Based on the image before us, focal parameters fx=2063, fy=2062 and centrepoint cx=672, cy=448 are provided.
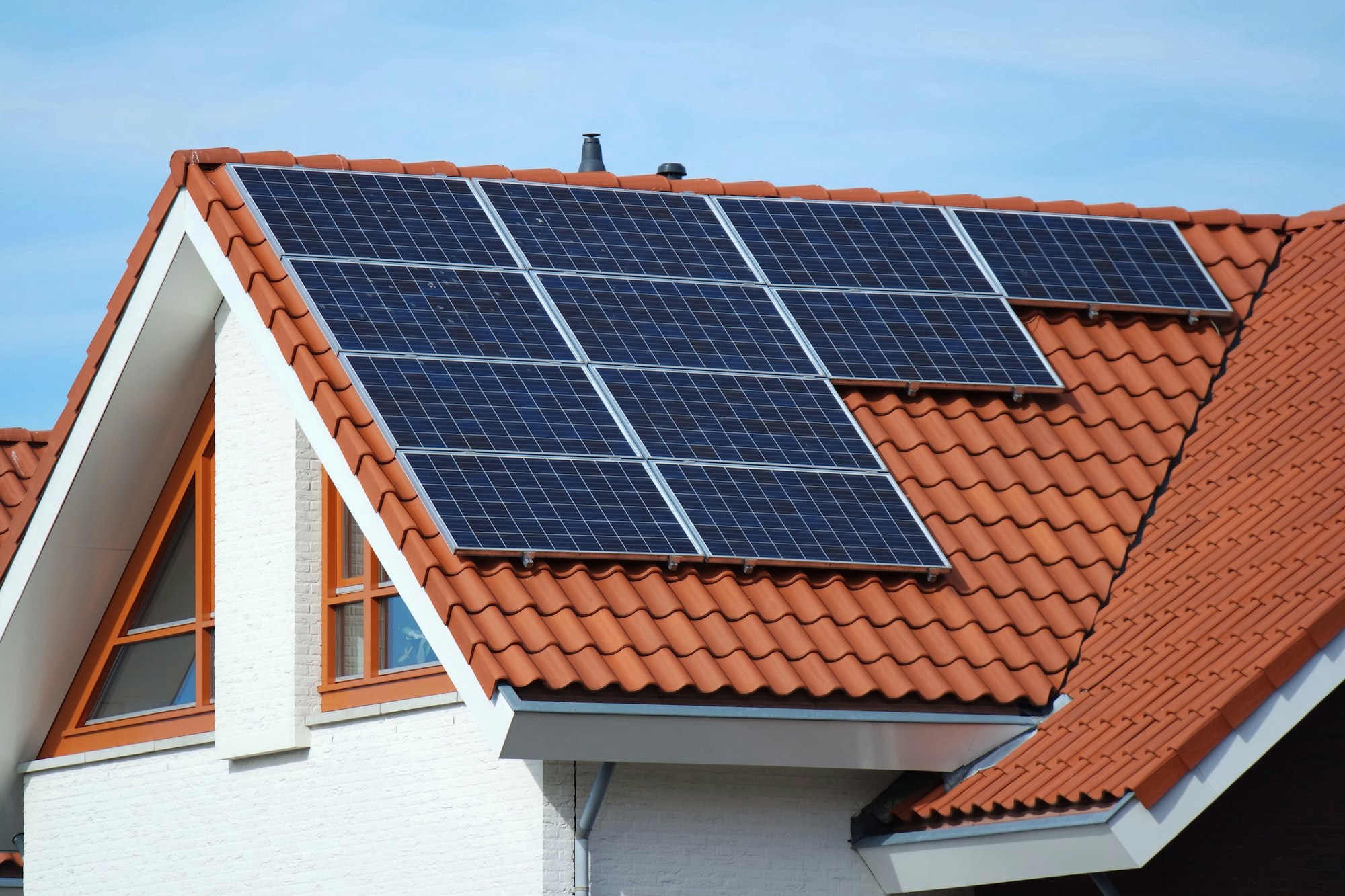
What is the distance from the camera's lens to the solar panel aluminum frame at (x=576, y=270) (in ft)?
42.3

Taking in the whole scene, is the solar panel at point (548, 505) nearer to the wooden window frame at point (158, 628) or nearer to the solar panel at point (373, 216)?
the solar panel at point (373, 216)

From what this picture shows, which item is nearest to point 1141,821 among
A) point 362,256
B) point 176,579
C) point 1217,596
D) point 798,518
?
point 1217,596

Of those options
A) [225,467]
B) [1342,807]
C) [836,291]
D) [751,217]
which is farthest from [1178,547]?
[225,467]

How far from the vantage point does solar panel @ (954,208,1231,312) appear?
1409cm

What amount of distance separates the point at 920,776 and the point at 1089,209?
5810mm

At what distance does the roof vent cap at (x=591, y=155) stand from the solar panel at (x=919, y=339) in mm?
2914

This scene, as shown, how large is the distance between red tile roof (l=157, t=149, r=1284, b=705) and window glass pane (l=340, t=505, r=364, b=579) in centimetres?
133

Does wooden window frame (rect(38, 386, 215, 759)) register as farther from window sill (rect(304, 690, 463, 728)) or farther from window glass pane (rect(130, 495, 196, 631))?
window sill (rect(304, 690, 463, 728))

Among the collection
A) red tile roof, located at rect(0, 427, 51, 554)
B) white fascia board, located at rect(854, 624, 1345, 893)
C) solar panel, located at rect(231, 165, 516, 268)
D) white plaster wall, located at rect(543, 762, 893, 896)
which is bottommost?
white fascia board, located at rect(854, 624, 1345, 893)

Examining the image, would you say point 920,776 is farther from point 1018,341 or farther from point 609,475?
point 1018,341

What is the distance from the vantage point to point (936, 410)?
42.6ft

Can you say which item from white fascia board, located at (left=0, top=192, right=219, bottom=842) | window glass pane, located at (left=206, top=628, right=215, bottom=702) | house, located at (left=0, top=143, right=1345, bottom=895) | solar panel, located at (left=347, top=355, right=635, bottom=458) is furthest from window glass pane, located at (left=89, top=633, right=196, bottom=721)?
solar panel, located at (left=347, top=355, right=635, bottom=458)

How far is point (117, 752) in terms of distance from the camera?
13.8 metres

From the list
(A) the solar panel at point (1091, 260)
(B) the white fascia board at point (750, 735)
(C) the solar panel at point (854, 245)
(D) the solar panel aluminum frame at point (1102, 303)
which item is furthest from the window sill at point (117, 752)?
(A) the solar panel at point (1091, 260)
